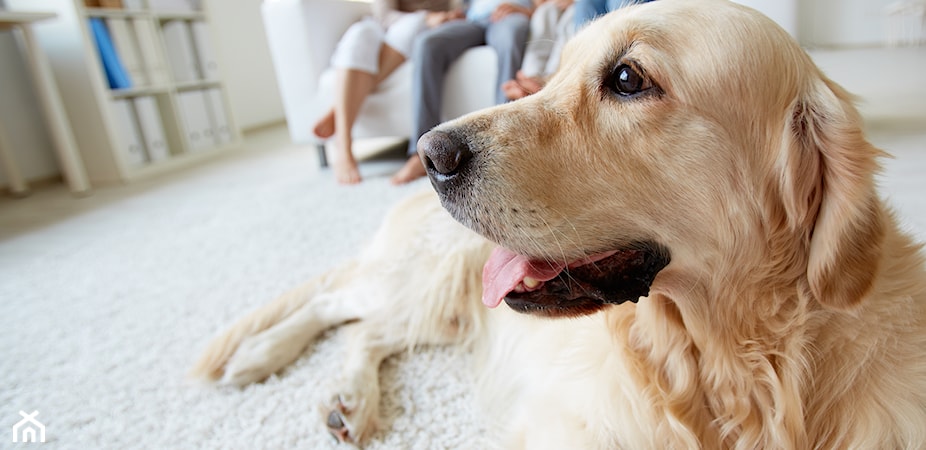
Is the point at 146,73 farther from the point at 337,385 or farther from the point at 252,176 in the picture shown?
the point at 337,385

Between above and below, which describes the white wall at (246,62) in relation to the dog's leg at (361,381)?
above

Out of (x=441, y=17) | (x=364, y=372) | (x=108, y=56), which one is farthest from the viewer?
(x=108, y=56)

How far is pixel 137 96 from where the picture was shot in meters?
3.92

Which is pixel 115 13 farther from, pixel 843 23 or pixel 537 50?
pixel 843 23

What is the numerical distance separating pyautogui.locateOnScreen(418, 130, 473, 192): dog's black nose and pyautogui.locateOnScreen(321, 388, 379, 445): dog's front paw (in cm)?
60

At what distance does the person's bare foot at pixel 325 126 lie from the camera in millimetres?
3432

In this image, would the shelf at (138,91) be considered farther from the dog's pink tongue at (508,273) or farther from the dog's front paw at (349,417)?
the dog's pink tongue at (508,273)

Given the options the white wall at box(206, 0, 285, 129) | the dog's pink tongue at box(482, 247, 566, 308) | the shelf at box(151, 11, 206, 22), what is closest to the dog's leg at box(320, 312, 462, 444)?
the dog's pink tongue at box(482, 247, 566, 308)

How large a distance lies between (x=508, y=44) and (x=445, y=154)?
236 centimetres

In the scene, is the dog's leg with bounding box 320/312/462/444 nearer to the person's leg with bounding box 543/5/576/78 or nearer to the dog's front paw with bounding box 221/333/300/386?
the dog's front paw with bounding box 221/333/300/386

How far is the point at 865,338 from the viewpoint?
70 centimetres

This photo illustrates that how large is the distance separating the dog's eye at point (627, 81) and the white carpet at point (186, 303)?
0.33 m

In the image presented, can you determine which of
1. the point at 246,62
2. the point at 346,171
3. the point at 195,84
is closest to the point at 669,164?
the point at 346,171

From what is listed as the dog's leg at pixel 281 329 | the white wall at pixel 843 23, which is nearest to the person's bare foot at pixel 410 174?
the dog's leg at pixel 281 329
